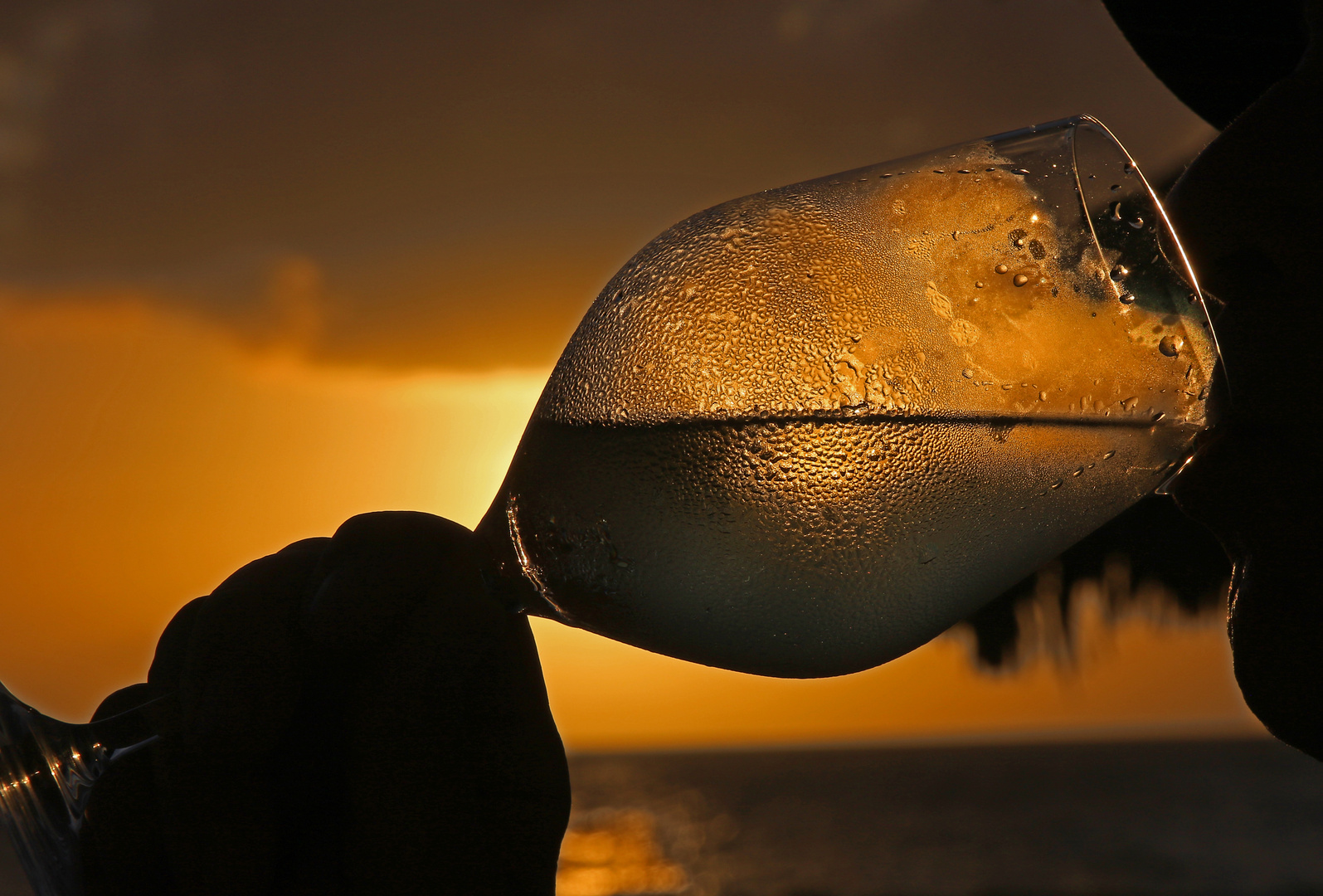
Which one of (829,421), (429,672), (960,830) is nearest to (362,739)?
(429,672)

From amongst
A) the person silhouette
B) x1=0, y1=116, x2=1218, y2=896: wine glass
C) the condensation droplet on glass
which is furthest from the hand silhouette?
the condensation droplet on glass

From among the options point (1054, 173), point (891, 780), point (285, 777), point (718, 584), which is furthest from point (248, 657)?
point (891, 780)

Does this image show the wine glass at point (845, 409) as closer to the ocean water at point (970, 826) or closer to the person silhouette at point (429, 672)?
the person silhouette at point (429, 672)

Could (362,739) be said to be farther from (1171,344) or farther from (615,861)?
(615,861)

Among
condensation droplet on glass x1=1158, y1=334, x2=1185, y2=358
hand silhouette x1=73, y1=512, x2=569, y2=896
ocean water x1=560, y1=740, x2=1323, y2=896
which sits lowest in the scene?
ocean water x1=560, y1=740, x2=1323, y2=896

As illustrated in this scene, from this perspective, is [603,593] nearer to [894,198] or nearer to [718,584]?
[718,584]

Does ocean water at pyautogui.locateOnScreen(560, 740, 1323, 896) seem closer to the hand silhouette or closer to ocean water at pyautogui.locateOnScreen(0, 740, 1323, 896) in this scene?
ocean water at pyautogui.locateOnScreen(0, 740, 1323, 896)
